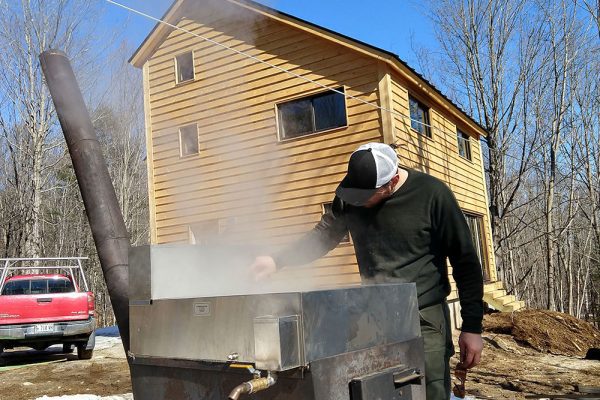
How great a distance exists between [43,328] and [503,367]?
7.10m

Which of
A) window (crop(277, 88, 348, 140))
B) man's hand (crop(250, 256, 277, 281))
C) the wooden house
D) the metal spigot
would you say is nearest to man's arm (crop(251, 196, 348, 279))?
man's hand (crop(250, 256, 277, 281))

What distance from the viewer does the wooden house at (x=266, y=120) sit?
8.13m

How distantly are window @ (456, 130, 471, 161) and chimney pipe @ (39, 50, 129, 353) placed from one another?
10411 millimetres

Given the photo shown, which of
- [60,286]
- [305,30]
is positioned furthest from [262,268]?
[60,286]

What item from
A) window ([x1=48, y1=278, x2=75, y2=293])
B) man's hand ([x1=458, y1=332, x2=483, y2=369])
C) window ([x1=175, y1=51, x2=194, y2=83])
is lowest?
man's hand ([x1=458, y1=332, x2=483, y2=369])

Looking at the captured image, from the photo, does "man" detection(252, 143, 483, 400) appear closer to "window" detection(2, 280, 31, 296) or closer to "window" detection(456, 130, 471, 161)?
"window" detection(2, 280, 31, 296)

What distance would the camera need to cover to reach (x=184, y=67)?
9.95 meters

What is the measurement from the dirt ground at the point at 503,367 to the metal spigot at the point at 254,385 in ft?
14.3

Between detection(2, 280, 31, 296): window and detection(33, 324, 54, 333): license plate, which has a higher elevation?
detection(2, 280, 31, 296): window

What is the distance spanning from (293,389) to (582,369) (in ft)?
23.5

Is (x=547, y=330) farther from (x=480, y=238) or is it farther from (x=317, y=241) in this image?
(x=317, y=241)

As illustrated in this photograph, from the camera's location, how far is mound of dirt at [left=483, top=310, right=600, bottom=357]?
872 centimetres

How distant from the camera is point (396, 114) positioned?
7949mm

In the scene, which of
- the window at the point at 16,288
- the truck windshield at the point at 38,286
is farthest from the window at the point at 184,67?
the window at the point at 16,288
